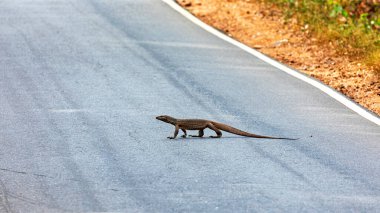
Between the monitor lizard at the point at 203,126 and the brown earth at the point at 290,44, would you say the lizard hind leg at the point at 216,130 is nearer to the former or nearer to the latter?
the monitor lizard at the point at 203,126

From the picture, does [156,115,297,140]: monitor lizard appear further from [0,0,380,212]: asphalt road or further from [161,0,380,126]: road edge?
[161,0,380,126]: road edge

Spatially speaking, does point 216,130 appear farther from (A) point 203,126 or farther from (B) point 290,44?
(B) point 290,44

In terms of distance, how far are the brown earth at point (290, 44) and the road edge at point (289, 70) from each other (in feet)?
0.76

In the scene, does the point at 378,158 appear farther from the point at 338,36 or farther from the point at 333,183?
the point at 338,36

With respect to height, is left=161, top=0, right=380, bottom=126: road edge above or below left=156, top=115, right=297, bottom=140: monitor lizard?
below

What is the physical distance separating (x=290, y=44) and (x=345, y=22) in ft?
→ 7.87

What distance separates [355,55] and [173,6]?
5269mm

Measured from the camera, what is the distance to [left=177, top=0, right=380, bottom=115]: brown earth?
14703 millimetres

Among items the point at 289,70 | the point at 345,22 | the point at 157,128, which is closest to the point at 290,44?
the point at 345,22

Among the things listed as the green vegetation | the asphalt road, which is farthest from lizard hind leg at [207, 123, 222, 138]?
the green vegetation

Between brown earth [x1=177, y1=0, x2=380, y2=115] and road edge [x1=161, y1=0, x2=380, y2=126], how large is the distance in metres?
0.23

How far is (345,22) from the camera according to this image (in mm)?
19953

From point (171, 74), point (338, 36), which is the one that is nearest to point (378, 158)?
point (171, 74)

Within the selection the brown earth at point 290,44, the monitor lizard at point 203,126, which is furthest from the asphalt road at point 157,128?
the brown earth at point 290,44
